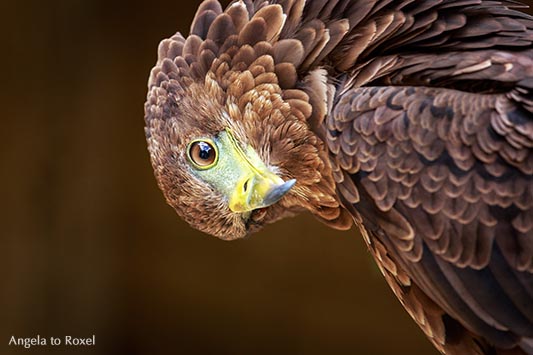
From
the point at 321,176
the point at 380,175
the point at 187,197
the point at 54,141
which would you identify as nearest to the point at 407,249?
the point at 380,175

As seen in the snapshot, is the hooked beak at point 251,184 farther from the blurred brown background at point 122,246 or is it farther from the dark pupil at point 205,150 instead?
the blurred brown background at point 122,246

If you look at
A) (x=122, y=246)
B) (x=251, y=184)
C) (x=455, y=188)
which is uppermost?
(x=122, y=246)

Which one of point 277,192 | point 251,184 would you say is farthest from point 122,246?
point 277,192

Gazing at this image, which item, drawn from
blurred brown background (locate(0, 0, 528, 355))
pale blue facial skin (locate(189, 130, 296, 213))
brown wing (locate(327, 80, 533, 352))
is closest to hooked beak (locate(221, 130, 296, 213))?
pale blue facial skin (locate(189, 130, 296, 213))

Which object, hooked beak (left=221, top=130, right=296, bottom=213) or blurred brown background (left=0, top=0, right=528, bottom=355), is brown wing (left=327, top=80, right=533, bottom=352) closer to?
hooked beak (left=221, top=130, right=296, bottom=213)

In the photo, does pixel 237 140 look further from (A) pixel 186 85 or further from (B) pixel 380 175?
(B) pixel 380 175

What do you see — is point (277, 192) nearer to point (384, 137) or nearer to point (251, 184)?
point (251, 184)

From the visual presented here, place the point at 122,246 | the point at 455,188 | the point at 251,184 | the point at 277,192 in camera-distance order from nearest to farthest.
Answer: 1. the point at 455,188
2. the point at 277,192
3. the point at 251,184
4. the point at 122,246

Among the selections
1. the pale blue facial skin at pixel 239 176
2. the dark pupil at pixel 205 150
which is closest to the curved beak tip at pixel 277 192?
the pale blue facial skin at pixel 239 176
